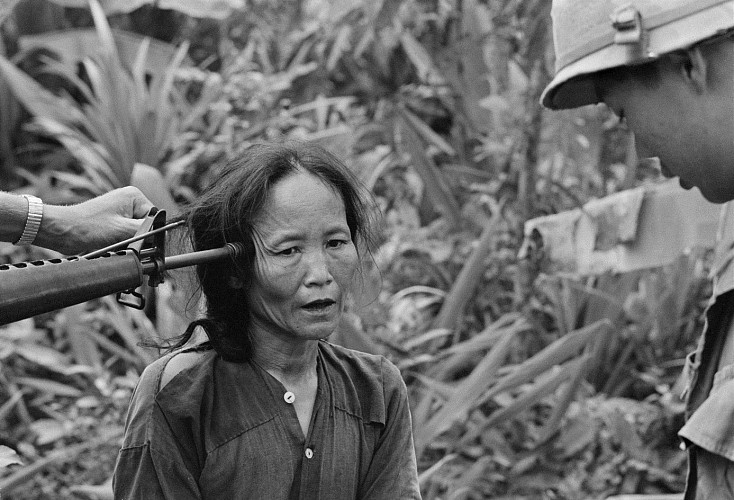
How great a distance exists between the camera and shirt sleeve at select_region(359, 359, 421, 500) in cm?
221

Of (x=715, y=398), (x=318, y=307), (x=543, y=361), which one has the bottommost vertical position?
(x=543, y=361)

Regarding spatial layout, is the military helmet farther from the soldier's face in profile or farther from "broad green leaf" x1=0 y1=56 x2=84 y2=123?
"broad green leaf" x1=0 y1=56 x2=84 y2=123

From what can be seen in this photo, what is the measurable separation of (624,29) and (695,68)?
14 cm

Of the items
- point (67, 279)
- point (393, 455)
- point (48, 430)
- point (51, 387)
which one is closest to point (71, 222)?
point (67, 279)

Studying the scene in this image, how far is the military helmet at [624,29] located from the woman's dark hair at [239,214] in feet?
1.80

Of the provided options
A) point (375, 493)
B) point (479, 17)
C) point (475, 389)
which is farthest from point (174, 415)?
point (479, 17)

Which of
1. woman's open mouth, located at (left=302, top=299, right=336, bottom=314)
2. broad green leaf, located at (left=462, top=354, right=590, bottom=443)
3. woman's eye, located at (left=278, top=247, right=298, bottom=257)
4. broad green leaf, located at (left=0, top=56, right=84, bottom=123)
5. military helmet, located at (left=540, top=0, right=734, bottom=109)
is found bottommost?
broad green leaf, located at (left=462, top=354, right=590, bottom=443)

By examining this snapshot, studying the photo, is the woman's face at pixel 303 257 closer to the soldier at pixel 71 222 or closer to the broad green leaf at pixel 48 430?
the soldier at pixel 71 222

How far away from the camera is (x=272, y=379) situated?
2.20 meters

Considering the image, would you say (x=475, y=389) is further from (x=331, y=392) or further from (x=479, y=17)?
(x=479, y=17)

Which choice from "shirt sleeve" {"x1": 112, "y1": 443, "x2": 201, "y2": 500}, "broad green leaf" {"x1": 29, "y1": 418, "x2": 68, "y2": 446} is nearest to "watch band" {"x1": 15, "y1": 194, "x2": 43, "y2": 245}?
"shirt sleeve" {"x1": 112, "y1": 443, "x2": 201, "y2": 500}

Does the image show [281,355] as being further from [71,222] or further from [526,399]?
[526,399]

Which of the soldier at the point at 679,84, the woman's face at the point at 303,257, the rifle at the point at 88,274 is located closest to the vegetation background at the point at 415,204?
the woman's face at the point at 303,257

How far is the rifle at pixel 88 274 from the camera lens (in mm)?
1564
